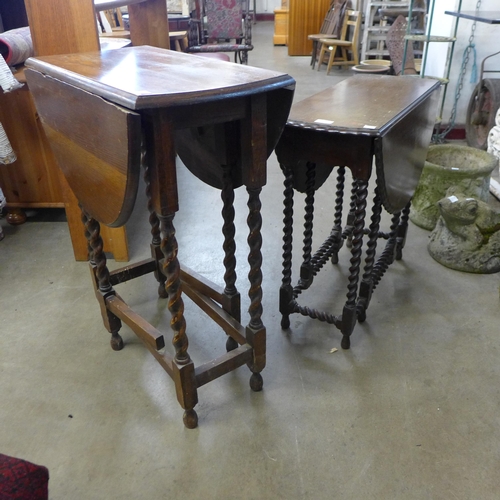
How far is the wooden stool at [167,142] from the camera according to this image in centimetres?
107

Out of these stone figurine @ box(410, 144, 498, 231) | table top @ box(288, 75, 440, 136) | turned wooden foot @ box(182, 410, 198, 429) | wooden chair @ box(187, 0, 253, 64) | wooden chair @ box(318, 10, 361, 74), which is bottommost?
turned wooden foot @ box(182, 410, 198, 429)

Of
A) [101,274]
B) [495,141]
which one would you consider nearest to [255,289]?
[101,274]

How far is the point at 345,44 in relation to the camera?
6.70 m

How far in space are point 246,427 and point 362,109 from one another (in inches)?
43.6

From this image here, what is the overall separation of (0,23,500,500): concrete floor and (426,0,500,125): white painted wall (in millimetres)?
2276

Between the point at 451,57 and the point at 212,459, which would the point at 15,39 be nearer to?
the point at 212,459

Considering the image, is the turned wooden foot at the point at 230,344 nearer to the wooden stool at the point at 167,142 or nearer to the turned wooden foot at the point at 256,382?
the wooden stool at the point at 167,142

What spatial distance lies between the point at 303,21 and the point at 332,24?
0.92 meters

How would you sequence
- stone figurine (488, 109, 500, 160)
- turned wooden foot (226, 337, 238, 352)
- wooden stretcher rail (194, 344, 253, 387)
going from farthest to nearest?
1. stone figurine (488, 109, 500, 160)
2. turned wooden foot (226, 337, 238, 352)
3. wooden stretcher rail (194, 344, 253, 387)

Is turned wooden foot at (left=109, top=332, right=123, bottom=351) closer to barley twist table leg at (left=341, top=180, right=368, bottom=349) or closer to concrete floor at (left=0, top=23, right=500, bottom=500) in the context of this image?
concrete floor at (left=0, top=23, right=500, bottom=500)

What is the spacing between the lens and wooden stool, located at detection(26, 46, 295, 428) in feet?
3.51

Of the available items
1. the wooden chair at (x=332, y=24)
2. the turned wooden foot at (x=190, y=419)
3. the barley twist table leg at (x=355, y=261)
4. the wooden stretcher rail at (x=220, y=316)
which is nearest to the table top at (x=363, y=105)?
the barley twist table leg at (x=355, y=261)

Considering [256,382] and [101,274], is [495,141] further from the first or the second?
[101,274]

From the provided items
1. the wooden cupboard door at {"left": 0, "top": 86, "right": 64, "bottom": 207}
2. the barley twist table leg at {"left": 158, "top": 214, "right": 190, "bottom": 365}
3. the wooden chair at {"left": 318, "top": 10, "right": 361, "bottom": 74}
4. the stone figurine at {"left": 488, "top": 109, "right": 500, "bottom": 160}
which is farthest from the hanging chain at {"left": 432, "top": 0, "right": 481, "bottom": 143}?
the barley twist table leg at {"left": 158, "top": 214, "right": 190, "bottom": 365}
